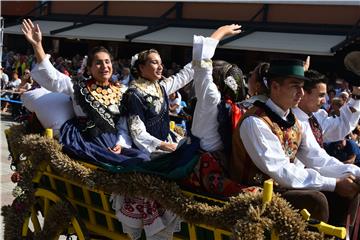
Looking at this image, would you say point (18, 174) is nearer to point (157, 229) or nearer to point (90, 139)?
point (90, 139)

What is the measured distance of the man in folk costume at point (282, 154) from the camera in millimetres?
2477

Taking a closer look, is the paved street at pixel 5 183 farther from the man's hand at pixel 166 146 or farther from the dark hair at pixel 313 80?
the dark hair at pixel 313 80

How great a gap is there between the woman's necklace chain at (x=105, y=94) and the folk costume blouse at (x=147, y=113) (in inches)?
2.9

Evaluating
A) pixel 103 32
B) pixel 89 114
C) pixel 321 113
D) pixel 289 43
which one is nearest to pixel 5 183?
pixel 89 114

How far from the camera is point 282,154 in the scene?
2.54 m

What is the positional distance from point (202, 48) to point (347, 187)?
3.30 ft

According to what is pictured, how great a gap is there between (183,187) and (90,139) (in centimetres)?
111

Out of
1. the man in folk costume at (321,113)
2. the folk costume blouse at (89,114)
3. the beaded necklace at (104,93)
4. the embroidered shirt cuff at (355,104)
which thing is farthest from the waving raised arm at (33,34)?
the embroidered shirt cuff at (355,104)

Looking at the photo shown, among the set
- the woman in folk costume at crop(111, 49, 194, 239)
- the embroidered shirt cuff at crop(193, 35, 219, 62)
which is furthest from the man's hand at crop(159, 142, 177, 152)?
the embroidered shirt cuff at crop(193, 35, 219, 62)

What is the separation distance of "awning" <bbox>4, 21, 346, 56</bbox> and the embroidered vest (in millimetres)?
8771

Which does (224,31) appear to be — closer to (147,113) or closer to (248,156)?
(248,156)

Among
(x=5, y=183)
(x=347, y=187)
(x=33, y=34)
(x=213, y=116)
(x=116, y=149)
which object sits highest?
(x=33, y=34)

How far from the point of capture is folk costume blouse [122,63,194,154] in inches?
144

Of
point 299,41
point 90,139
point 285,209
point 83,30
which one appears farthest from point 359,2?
point 285,209
